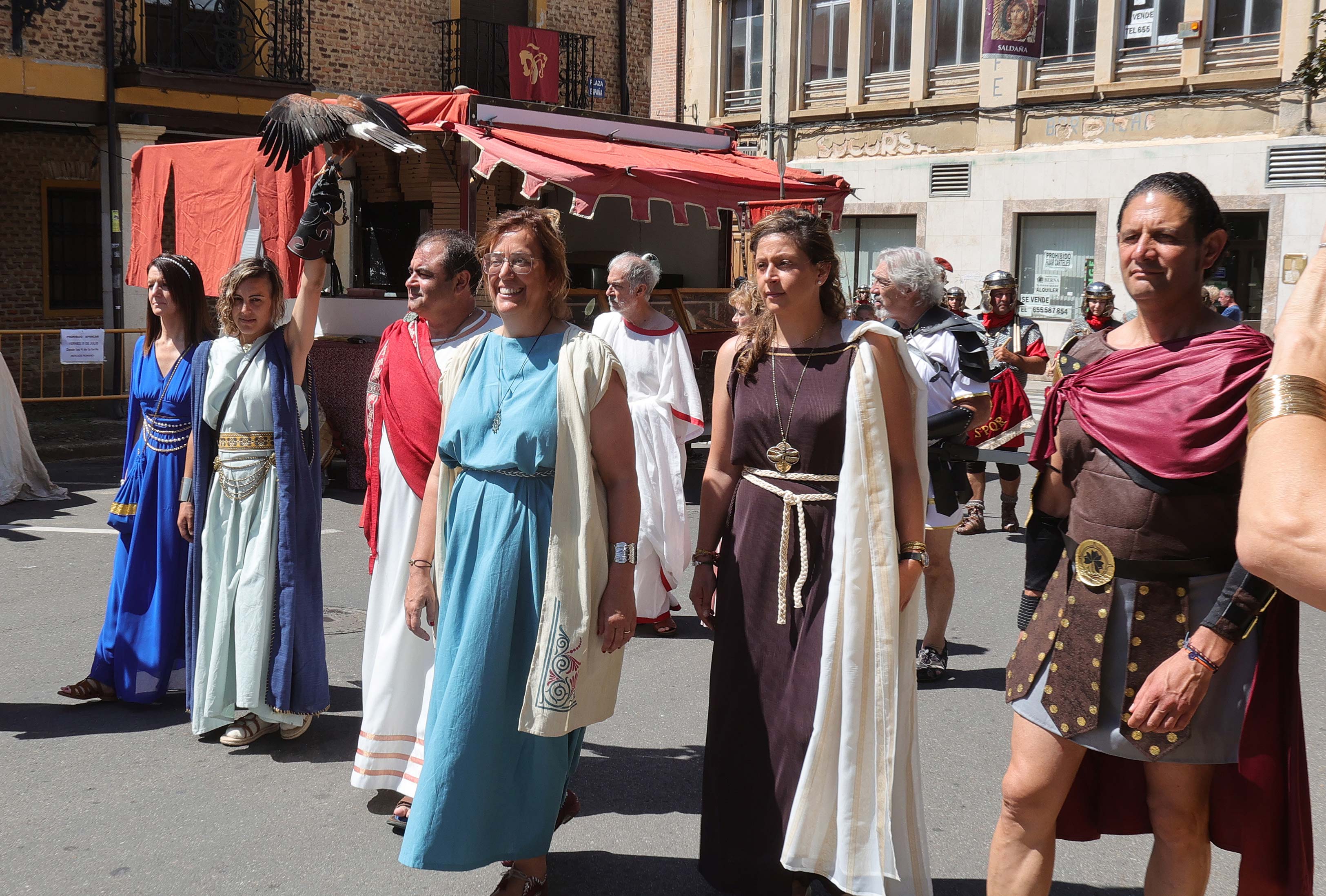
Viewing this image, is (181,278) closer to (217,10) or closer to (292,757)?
(292,757)

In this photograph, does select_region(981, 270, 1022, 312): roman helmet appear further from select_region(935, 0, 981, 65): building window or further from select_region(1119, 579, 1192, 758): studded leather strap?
select_region(935, 0, 981, 65): building window

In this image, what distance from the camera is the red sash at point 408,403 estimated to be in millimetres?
4000

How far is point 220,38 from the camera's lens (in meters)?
17.3

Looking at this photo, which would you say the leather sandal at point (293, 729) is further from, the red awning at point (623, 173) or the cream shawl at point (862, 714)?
the red awning at point (623, 173)

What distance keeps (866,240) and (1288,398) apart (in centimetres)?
2220

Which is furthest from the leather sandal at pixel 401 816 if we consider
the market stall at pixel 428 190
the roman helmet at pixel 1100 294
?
the roman helmet at pixel 1100 294

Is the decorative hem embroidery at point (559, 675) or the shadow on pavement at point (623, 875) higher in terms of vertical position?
the decorative hem embroidery at point (559, 675)

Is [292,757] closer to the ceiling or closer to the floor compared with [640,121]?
closer to the floor

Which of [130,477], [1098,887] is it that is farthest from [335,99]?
[1098,887]

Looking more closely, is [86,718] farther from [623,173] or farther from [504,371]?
[623,173]

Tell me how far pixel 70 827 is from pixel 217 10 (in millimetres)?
16161

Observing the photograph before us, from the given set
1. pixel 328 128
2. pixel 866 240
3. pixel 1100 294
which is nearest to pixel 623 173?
pixel 1100 294

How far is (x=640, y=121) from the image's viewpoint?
13344 millimetres

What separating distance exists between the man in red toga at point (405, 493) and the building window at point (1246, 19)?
17.7 metres
